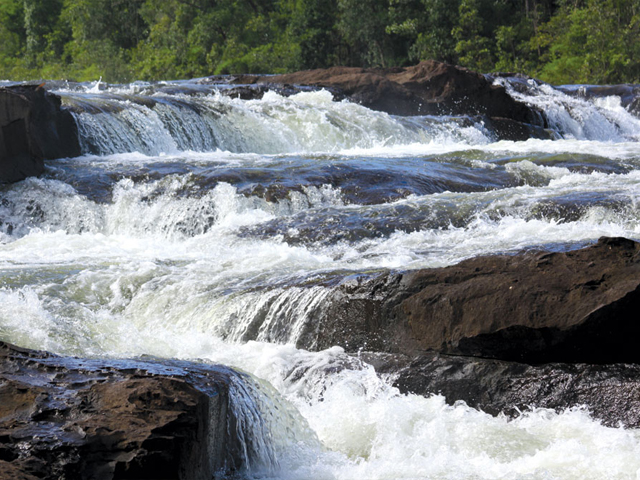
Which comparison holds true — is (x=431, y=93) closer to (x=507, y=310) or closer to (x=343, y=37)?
(x=343, y=37)

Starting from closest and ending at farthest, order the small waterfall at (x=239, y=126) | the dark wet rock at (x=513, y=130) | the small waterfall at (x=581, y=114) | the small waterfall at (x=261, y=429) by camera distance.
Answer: the small waterfall at (x=261, y=429) < the small waterfall at (x=239, y=126) < the dark wet rock at (x=513, y=130) < the small waterfall at (x=581, y=114)

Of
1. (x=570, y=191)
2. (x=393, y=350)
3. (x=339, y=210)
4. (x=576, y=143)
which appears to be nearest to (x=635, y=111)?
(x=576, y=143)

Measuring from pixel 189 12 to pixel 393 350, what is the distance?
A: 104ft

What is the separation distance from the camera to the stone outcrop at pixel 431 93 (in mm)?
17484

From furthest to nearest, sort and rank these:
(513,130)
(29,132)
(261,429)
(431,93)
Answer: (431,93) → (513,130) → (29,132) → (261,429)

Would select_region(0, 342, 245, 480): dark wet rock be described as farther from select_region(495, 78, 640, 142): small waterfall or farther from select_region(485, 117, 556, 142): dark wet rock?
select_region(495, 78, 640, 142): small waterfall

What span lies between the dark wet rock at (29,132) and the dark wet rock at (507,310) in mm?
7017

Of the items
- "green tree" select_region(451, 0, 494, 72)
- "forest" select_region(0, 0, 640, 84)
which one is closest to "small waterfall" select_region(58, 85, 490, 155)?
"forest" select_region(0, 0, 640, 84)

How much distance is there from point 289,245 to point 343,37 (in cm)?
2423

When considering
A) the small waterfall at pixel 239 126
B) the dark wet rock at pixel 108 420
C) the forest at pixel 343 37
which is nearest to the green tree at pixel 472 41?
the forest at pixel 343 37

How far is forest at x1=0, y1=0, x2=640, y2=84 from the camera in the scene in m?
24.6

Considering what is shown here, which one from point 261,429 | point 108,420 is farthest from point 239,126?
point 108,420

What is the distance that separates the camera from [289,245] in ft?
24.8

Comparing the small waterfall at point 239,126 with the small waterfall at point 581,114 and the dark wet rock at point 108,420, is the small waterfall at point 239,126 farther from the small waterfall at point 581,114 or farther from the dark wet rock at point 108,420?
the dark wet rock at point 108,420
